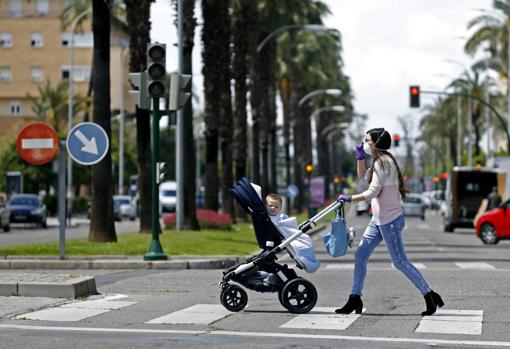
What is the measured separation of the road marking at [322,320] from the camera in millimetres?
12375

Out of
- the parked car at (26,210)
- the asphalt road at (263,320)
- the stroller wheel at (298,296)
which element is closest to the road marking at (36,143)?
the asphalt road at (263,320)

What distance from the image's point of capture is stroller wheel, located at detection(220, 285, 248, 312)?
13.8 meters

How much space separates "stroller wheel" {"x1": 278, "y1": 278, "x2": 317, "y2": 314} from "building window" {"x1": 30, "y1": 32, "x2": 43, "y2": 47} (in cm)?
9432

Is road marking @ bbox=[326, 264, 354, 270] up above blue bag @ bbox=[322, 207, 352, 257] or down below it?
below

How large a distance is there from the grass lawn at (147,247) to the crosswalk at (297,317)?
10469 millimetres

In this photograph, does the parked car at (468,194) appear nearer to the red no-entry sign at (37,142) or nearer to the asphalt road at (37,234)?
the asphalt road at (37,234)

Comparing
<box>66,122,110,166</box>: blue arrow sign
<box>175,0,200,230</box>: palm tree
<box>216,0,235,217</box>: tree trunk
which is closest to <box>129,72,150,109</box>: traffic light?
<box>66,122,110,166</box>: blue arrow sign

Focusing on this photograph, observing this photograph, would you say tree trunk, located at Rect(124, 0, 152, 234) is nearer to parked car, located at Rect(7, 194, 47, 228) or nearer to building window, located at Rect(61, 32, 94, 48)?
parked car, located at Rect(7, 194, 47, 228)

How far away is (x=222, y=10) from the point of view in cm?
4422

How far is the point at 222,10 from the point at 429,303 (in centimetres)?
3157

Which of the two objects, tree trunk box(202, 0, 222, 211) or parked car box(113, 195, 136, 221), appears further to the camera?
parked car box(113, 195, 136, 221)

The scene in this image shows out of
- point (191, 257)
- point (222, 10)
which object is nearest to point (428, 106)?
point (222, 10)

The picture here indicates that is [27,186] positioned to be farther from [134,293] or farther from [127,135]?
[134,293]

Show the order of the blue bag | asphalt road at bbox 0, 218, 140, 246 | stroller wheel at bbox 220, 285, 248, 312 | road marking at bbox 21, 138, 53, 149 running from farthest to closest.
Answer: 1. asphalt road at bbox 0, 218, 140, 246
2. road marking at bbox 21, 138, 53, 149
3. stroller wheel at bbox 220, 285, 248, 312
4. the blue bag
